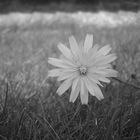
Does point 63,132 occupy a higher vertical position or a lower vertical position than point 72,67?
lower

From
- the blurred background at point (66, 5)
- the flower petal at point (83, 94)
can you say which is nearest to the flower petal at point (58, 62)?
the flower petal at point (83, 94)

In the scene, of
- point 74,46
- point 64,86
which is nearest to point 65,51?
point 74,46

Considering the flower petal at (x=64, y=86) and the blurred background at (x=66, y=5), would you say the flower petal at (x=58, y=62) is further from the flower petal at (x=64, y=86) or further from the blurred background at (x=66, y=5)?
the blurred background at (x=66, y=5)

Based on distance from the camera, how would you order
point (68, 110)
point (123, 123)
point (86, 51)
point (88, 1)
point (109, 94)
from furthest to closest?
1. point (88, 1)
2. point (109, 94)
3. point (68, 110)
4. point (123, 123)
5. point (86, 51)

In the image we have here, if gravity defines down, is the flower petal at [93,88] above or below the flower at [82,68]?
below

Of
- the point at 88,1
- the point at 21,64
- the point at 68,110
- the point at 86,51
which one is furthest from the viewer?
the point at 88,1

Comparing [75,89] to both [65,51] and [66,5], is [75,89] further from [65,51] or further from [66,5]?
[66,5]

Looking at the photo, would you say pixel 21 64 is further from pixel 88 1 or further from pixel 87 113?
pixel 88 1

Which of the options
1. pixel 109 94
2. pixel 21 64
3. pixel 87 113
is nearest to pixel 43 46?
pixel 21 64
